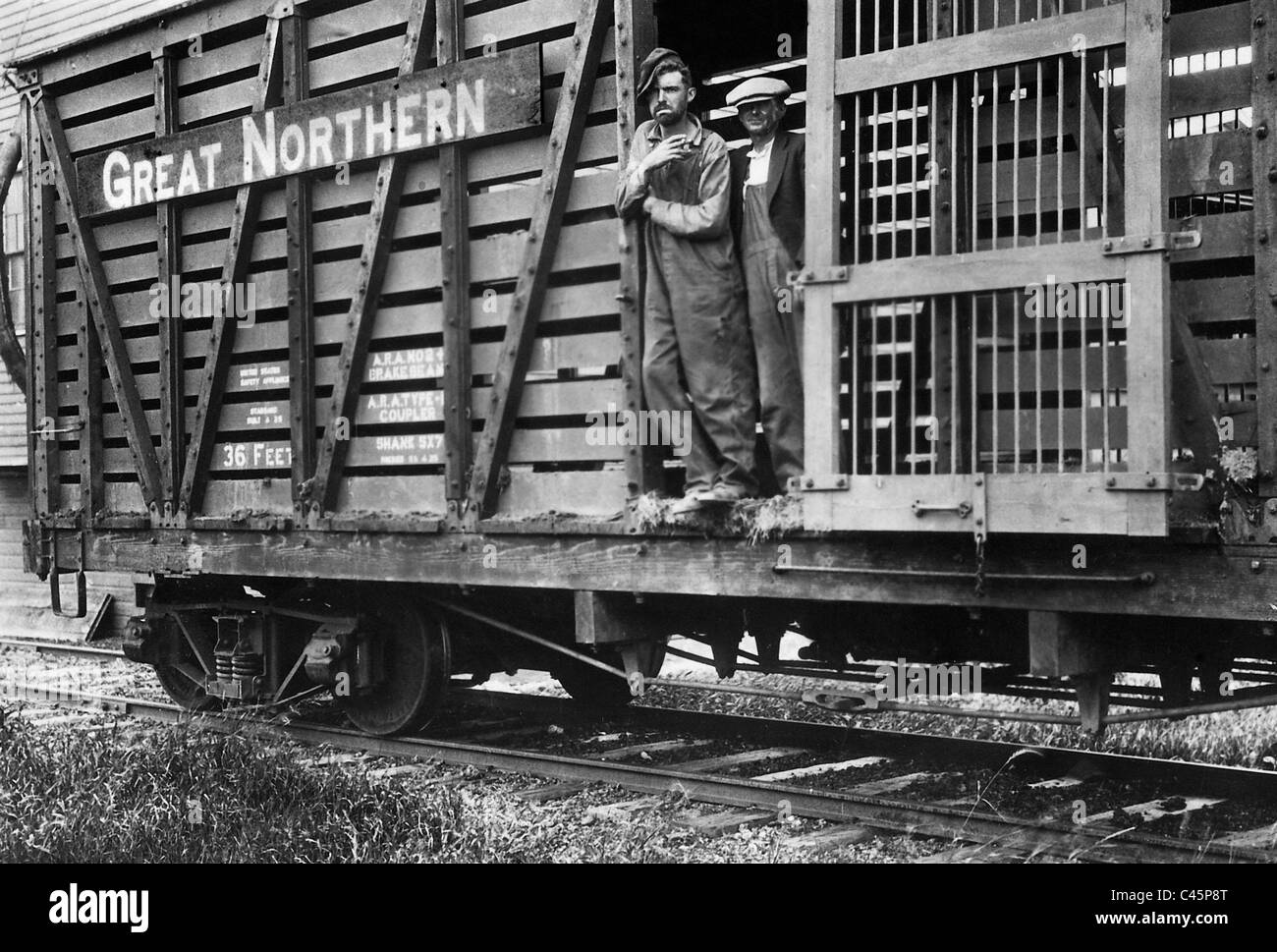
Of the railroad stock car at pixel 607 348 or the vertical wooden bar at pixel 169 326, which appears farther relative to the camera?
the vertical wooden bar at pixel 169 326

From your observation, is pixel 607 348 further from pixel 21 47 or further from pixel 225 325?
pixel 21 47

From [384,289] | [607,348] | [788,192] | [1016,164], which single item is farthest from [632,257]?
[1016,164]

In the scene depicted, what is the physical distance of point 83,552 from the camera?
29.9 ft

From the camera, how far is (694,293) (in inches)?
243

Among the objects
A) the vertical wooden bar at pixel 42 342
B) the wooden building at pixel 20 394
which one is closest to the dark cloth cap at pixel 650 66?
the vertical wooden bar at pixel 42 342

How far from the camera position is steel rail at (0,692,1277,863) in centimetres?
521

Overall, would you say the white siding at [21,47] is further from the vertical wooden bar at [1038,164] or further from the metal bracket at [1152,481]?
the metal bracket at [1152,481]

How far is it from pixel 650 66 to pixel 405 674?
3.60 metres

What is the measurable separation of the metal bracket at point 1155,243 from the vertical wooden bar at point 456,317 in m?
3.29

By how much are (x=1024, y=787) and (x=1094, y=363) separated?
205cm

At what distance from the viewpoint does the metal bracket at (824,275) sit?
5.50 meters
